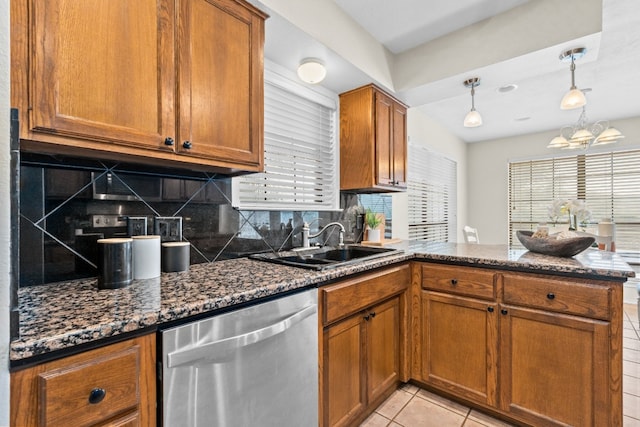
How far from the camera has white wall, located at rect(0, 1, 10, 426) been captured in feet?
2.07

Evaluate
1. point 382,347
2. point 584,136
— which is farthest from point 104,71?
point 584,136

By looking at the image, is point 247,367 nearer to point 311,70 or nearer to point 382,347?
point 382,347

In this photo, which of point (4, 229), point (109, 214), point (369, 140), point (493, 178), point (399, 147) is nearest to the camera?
point (4, 229)

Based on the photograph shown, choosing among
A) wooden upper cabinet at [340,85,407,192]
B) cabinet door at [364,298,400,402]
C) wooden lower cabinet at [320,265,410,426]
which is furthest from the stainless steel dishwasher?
wooden upper cabinet at [340,85,407,192]

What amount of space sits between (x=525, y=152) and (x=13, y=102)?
6.37 metres

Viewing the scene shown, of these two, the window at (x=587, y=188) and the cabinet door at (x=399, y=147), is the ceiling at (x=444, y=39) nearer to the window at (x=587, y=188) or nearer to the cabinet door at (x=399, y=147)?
the cabinet door at (x=399, y=147)

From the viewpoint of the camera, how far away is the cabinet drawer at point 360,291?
4.73 feet

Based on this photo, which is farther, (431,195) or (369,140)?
(431,195)

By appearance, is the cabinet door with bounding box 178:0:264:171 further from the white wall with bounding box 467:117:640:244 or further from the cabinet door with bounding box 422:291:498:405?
the white wall with bounding box 467:117:640:244

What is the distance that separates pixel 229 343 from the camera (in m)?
1.01

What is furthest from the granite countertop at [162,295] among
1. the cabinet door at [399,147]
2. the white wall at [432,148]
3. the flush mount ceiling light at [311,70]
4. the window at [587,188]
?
the window at [587,188]

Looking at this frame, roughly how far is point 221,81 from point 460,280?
5.82 feet

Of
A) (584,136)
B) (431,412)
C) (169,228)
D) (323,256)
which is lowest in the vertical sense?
(431,412)

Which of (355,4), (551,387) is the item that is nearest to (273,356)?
(551,387)
